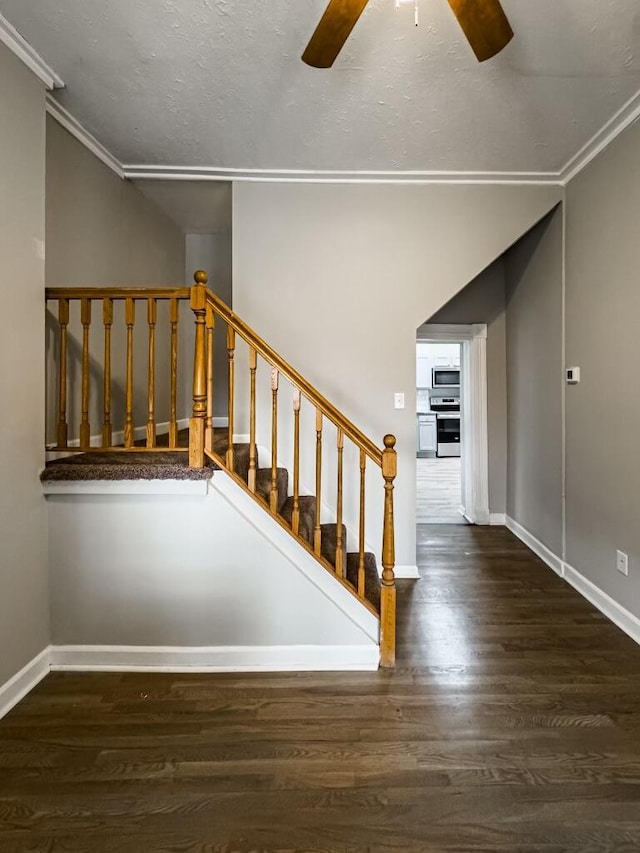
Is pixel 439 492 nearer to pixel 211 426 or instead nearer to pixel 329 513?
pixel 329 513

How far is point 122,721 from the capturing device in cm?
179

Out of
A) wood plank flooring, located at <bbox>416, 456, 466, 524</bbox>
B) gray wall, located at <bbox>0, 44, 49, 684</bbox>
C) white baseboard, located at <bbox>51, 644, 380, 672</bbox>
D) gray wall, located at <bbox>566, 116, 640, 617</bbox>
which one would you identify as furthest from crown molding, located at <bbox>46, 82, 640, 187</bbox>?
wood plank flooring, located at <bbox>416, 456, 466, 524</bbox>

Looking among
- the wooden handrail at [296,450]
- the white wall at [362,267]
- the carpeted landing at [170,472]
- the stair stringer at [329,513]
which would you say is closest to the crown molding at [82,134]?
the white wall at [362,267]

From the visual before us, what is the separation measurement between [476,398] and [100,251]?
3387mm

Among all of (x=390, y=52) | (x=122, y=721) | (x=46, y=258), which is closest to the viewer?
(x=122, y=721)

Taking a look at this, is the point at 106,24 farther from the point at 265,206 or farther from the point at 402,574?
the point at 402,574

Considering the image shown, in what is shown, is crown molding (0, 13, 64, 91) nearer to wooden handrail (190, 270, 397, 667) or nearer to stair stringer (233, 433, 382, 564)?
wooden handrail (190, 270, 397, 667)

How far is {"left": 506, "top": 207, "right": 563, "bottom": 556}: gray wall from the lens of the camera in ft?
10.6

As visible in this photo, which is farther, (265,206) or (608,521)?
(265,206)

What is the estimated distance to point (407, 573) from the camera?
3176mm

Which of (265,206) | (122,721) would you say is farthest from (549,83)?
(122,721)

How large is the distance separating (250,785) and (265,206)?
3151mm

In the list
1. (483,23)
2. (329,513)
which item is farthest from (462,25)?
(329,513)

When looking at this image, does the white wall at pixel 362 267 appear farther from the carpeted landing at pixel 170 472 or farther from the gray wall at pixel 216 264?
the gray wall at pixel 216 264
